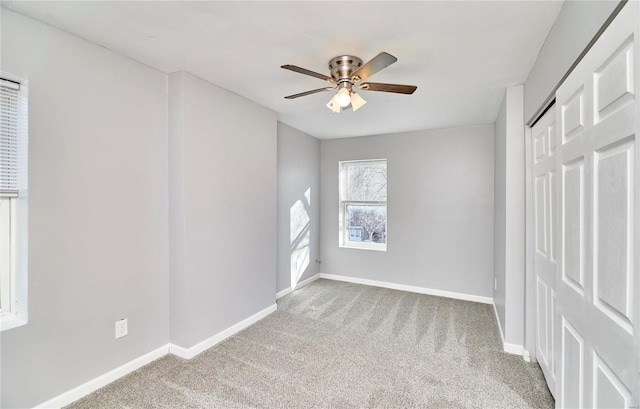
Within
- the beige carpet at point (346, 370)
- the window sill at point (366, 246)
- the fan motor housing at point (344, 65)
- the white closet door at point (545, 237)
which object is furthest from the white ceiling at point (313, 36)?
the window sill at point (366, 246)

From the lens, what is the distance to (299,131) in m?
4.30

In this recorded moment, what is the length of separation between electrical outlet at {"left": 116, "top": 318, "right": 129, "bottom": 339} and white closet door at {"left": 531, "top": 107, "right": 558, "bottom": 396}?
2.91m

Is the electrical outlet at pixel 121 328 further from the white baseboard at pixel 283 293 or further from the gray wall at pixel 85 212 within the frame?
the white baseboard at pixel 283 293

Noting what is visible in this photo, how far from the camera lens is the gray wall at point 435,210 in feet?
12.5

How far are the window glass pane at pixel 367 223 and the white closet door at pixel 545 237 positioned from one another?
2.39 metres

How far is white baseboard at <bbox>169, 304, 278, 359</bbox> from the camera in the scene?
2422mm

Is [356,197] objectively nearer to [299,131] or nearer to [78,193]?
[299,131]

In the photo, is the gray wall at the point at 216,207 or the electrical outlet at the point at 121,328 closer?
the electrical outlet at the point at 121,328

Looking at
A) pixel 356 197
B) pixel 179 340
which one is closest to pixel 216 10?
pixel 179 340

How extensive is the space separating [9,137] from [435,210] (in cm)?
422

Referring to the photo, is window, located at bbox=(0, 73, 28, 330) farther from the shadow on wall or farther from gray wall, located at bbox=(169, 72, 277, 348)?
the shadow on wall

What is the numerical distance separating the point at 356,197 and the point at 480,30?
3.18 meters

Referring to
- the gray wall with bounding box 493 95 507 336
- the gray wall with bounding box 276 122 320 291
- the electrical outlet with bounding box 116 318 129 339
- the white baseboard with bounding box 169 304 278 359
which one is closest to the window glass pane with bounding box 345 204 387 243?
the gray wall with bounding box 276 122 320 291

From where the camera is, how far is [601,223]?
1.10 m
